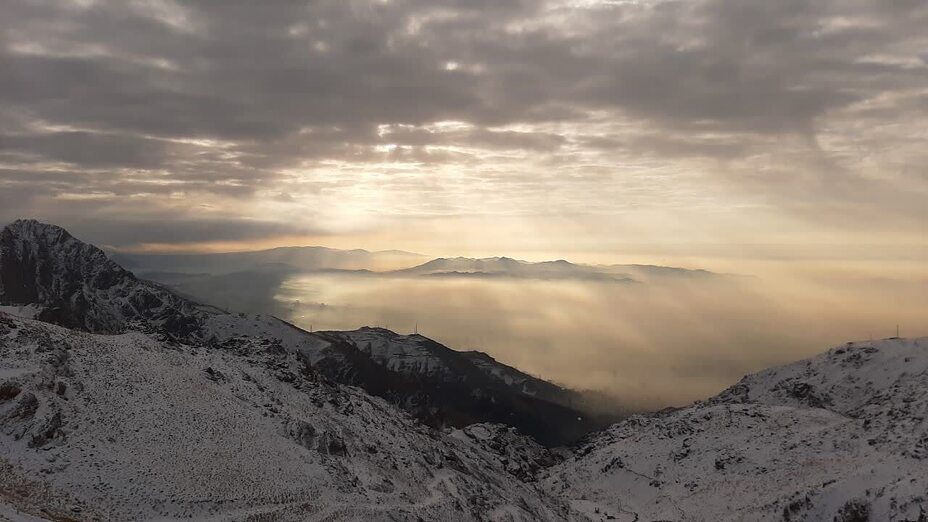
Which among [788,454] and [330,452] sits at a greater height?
[330,452]

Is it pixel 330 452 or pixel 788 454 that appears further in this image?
pixel 788 454

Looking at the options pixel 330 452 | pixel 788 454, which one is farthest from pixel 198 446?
pixel 788 454

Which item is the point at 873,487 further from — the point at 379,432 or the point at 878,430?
the point at 379,432

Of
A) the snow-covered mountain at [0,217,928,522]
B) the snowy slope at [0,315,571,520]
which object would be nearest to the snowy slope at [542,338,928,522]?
the snow-covered mountain at [0,217,928,522]

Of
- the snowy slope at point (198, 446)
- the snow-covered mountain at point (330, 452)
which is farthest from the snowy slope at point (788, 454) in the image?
the snowy slope at point (198, 446)

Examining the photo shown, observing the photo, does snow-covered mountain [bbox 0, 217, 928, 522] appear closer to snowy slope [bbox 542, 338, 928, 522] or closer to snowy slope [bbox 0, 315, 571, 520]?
snowy slope [bbox 0, 315, 571, 520]

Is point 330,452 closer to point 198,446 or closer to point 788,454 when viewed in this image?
point 198,446
